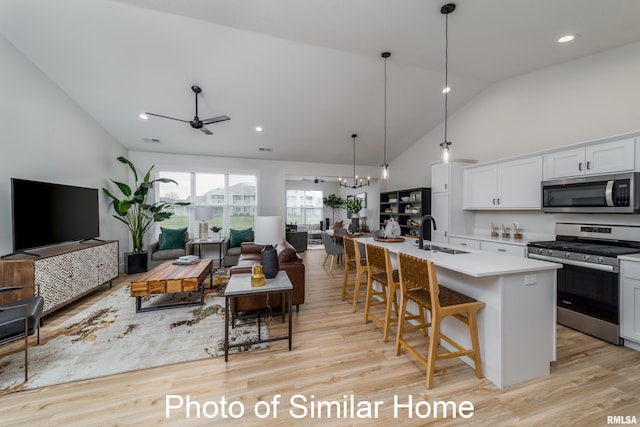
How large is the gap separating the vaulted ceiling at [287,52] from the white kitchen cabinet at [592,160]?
1.25 m

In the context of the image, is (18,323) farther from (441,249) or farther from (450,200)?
(450,200)

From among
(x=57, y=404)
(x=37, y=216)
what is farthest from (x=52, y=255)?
(x=57, y=404)

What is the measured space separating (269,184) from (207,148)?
1766mm

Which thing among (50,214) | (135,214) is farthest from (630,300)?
(135,214)

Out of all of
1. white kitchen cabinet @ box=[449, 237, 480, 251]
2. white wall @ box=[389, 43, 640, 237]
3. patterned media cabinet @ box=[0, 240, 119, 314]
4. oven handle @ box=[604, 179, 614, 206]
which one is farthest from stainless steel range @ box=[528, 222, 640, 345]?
patterned media cabinet @ box=[0, 240, 119, 314]

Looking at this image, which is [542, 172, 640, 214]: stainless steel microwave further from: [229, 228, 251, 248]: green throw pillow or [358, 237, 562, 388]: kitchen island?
[229, 228, 251, 248]: green throw pillow

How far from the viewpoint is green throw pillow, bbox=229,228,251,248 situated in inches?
227

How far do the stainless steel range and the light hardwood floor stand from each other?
218 mm

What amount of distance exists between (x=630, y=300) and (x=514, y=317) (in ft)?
4.78

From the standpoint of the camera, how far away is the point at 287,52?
341cm

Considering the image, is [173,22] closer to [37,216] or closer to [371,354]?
[37,216]

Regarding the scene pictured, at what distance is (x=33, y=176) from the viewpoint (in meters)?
3.24

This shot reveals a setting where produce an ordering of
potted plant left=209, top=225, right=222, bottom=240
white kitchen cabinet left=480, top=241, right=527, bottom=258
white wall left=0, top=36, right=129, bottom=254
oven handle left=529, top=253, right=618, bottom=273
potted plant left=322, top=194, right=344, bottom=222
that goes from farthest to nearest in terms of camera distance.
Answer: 1. potted plant left=322, top=194, right=344, bottom=222
2. potted plant left=209, top=225, right=222, bottom=240
3. white kitchen cabinet left=480, top=241, right=527, bottom=258
4. white wall left=0, top=36, right=129, bottom=254
5. oven handle left=529, top=253, right=618, bottom=273

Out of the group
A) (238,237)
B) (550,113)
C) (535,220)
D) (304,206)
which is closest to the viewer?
(550,113)
